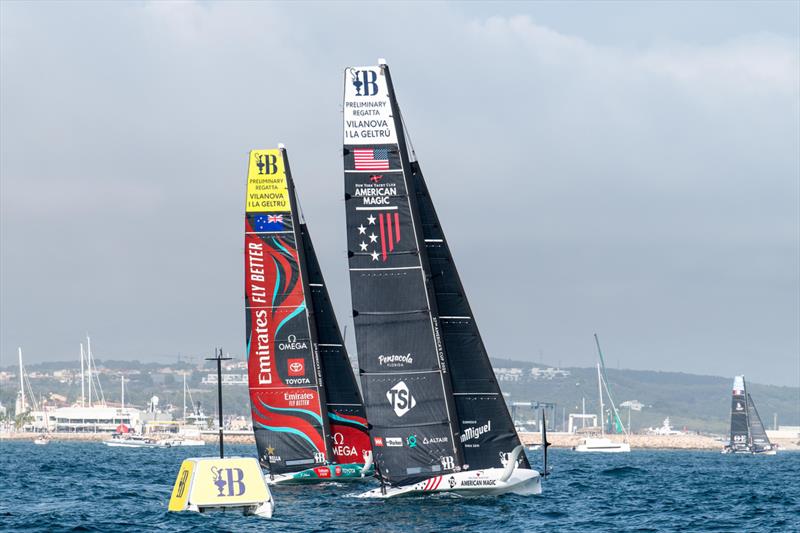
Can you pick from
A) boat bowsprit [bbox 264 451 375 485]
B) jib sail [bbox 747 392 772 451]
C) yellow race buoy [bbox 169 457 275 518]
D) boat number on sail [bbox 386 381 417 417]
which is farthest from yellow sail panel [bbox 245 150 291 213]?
jib sail [bbox 747 392 772 451]

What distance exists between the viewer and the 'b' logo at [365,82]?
3459 cm

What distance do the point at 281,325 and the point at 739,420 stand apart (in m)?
119

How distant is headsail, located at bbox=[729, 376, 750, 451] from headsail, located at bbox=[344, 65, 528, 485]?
379ft

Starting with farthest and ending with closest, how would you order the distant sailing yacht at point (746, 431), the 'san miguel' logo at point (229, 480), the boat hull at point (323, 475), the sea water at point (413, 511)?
the distant sailing yacht at point (746, 431)
the boat hull at point (323, 475)
the 'san miguel' logo at point (229, 480)
the sea water at point (413, 511)

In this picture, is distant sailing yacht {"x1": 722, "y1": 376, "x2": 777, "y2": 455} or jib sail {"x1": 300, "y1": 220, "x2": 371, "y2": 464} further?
distant sailing yacht {"x1": 722, "y1": 376, "x2": 777, "y2": 455}

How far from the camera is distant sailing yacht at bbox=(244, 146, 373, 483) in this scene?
144 ft

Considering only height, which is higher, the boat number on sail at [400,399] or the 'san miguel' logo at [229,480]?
the boat number on sail at [400,399]

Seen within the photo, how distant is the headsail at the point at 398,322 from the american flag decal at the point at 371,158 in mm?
27

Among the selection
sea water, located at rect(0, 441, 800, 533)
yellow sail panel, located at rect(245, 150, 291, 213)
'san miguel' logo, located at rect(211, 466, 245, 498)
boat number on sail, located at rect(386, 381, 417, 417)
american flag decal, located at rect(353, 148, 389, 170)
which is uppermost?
yellow sail panel, located at rect(245, 150, 291, 213)

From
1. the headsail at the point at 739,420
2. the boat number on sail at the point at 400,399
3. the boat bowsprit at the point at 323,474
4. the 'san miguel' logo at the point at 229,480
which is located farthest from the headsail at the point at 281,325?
the headsail at the point at 739,420

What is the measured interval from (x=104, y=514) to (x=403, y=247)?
11079 millimetres

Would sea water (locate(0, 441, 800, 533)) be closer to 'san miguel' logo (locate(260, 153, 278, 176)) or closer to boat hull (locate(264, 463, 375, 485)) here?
boat hull (locate(264, 463, 375, 485))

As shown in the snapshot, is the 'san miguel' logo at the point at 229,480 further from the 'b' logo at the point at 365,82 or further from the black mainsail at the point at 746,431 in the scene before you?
the black mainsail at the point at 746,431

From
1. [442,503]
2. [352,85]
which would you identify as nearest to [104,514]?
[442,503]
